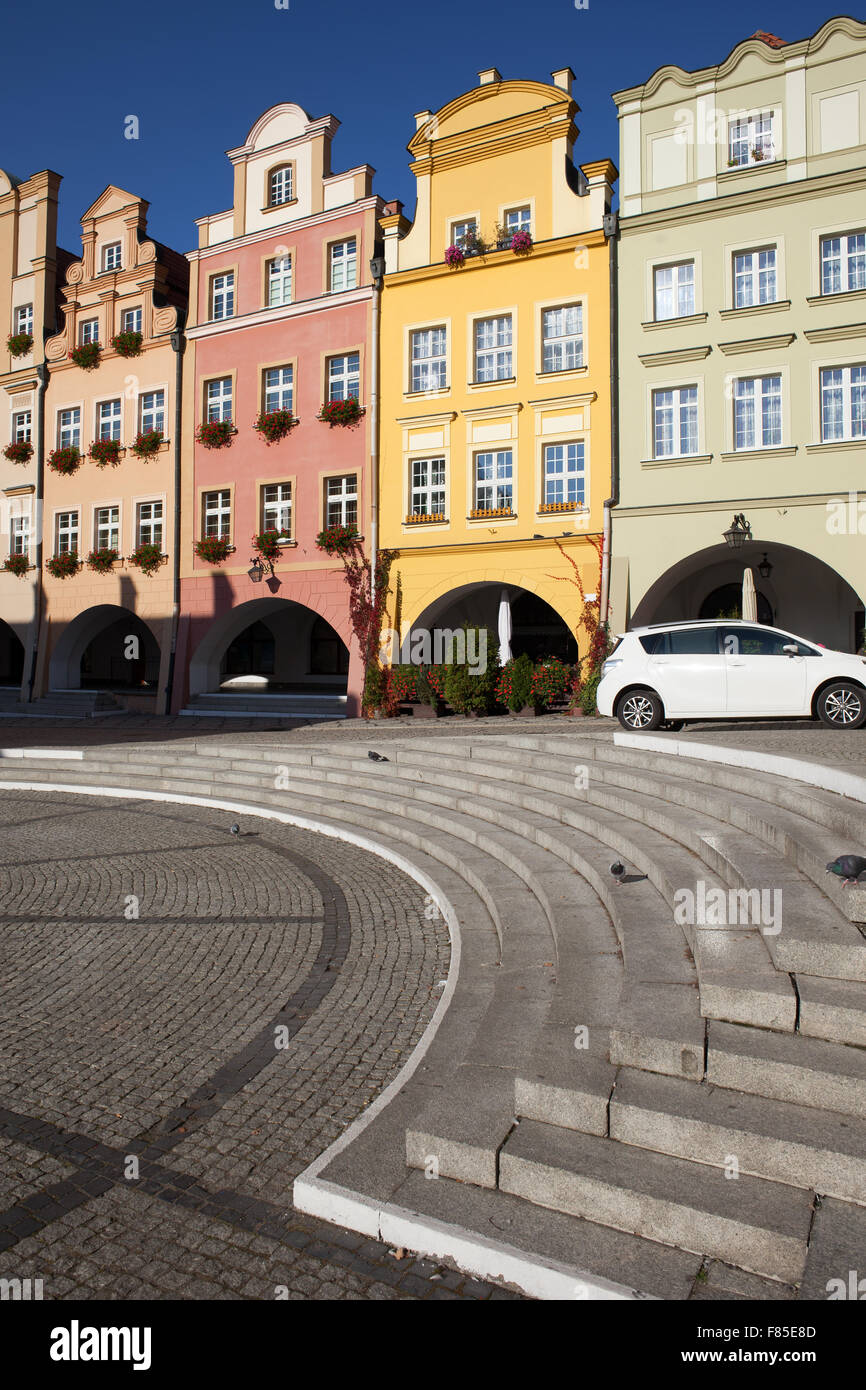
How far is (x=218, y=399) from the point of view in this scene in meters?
25.8

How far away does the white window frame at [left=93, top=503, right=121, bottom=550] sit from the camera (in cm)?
2752

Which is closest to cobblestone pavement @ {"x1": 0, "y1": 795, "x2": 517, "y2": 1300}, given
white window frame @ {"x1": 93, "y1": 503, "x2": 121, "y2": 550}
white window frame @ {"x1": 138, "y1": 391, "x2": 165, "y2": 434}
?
white window frame @ {"x1": 93, "y1": 503, "x2": 121, "y2": 550}

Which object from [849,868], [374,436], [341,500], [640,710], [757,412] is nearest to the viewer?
[849,868]

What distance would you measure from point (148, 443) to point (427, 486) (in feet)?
30.0

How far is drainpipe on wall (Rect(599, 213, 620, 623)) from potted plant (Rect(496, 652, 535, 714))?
2.09 m

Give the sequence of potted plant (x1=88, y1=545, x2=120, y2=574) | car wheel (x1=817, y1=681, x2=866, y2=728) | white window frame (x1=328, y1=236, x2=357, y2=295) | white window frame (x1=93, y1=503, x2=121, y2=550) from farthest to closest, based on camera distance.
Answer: white window frame (x1=93, y1=503, x2=121, y2=550) → potted plant (x1=88, y1=545, x2=120, y2=574) → white window frame (x1=328, y1=236, x2=357, y2=295) → car wheel (x1=817, y1=681, x2=866, y2=728)

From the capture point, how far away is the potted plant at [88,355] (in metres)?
27.6

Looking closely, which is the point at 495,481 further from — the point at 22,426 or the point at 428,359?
the point at 22,426

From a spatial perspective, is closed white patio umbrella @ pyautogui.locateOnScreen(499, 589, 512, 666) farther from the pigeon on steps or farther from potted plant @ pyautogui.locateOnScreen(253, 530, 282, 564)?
the pigeon on steps

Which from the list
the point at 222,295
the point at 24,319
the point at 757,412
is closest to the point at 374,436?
the point at 222,295

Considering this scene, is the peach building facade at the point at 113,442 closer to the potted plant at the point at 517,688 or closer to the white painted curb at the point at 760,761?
the potted plant at the point at 517,688

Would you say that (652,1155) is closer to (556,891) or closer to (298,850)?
(556,891)

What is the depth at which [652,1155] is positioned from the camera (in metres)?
3.29

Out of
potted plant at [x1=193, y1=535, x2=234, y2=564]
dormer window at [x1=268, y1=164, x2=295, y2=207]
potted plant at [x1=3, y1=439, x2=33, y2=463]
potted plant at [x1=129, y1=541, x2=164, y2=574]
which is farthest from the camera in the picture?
potted plant at [x1=3, y1=439, x2=33, y2=463]
